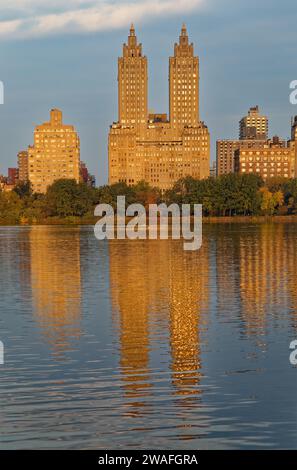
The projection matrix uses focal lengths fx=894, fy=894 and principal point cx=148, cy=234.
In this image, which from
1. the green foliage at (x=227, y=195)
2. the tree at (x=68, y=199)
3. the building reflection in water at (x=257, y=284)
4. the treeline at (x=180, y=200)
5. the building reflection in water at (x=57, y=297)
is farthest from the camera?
the tree at (x=68, y=199)

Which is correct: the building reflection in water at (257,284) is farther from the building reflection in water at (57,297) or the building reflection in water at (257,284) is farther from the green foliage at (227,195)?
the green foliage at (227,195)

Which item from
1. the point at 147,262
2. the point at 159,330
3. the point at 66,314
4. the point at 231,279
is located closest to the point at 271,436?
the point at 159,330

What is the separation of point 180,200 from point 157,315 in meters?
143

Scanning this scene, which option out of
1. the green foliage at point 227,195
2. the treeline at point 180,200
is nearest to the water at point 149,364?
the green foliage at point 227,195

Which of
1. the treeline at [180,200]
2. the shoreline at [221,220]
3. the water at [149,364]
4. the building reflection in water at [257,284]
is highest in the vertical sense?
the water at [149,364]

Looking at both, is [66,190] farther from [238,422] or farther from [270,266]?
[238,422]

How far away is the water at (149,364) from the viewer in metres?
14.1

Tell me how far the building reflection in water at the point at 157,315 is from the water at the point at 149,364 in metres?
0.04

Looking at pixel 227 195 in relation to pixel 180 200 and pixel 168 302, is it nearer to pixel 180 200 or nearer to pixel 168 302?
pixel 180 200

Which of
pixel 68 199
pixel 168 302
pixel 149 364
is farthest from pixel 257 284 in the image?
pixel 68 199

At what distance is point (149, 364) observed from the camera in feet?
61.4

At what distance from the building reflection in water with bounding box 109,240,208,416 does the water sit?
0.04 metres

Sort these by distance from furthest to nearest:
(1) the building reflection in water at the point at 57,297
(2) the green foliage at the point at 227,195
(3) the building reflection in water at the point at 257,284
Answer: (2) the green foliage at the point at 227,195, (3) the building reflection in water at the point at 257,284, (1) the building reflection in water at the point at 57,297

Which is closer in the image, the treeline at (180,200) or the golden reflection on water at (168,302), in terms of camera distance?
the golden reflection on water at (168,302)
